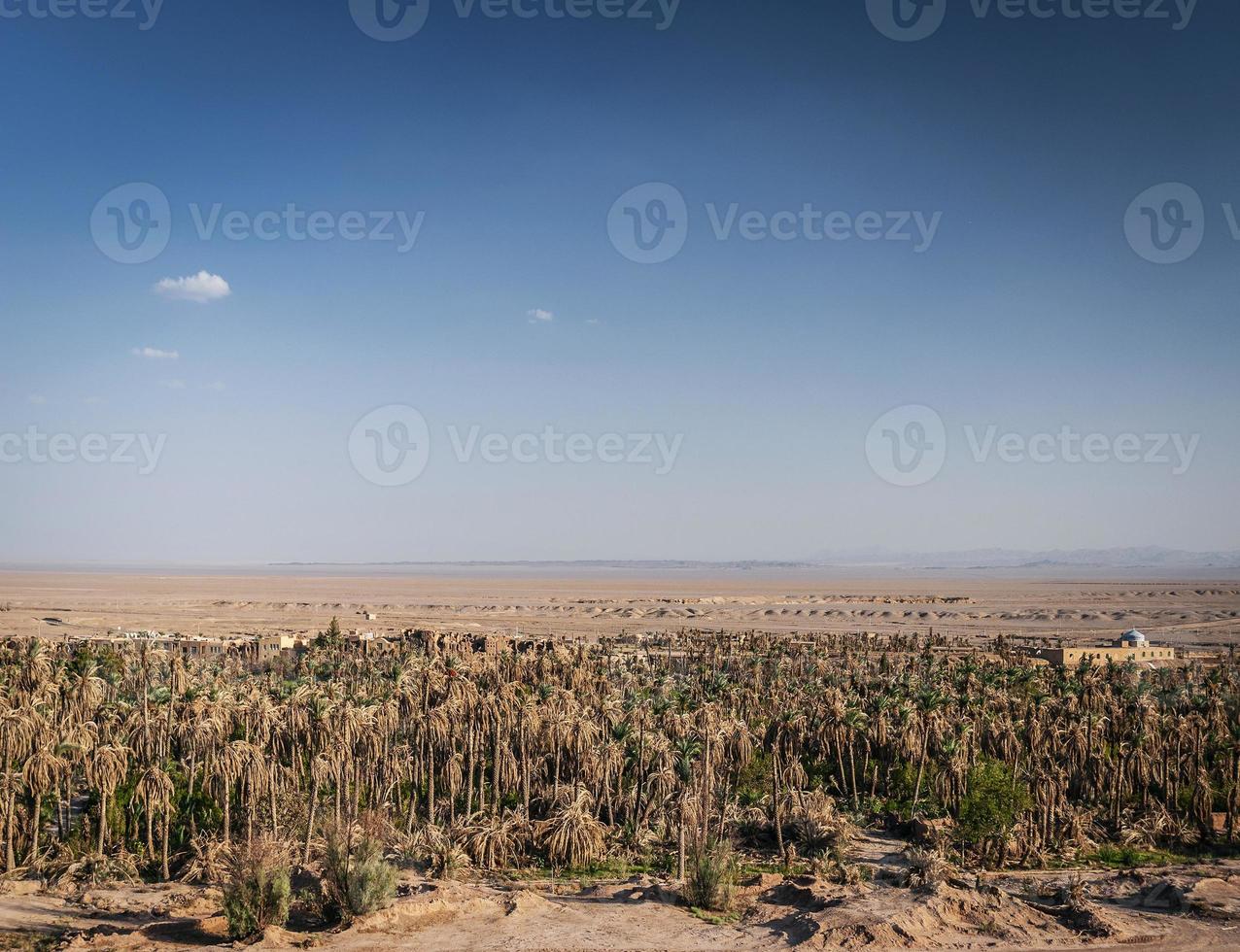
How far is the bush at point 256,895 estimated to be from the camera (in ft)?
78.1

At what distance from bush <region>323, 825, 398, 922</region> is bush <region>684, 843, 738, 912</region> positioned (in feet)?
27.7

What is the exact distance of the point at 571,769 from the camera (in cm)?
4109

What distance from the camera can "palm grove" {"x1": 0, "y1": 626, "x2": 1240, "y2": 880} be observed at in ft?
112

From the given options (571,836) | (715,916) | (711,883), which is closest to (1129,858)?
(711,883)

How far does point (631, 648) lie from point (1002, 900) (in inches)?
2641

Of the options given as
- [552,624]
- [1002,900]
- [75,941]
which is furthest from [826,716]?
[552,624]

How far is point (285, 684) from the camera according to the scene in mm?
49375

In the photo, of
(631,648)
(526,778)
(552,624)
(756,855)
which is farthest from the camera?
(552,624)

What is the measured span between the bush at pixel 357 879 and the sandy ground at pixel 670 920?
426 millimetres

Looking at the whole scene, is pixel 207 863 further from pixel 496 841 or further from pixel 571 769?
pixel 571 769

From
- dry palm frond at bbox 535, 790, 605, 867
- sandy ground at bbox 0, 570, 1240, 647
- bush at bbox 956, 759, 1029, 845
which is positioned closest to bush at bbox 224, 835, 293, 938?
dry palm frond at bbox 535, 790, 605, 867

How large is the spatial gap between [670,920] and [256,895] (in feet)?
35.7

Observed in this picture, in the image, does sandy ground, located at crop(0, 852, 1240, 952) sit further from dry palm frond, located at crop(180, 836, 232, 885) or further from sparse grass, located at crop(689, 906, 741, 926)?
dry palm frond, located at crop(180, 836, 232, 885)

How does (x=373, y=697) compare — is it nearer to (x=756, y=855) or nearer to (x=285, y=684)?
(x=285, y=684)
